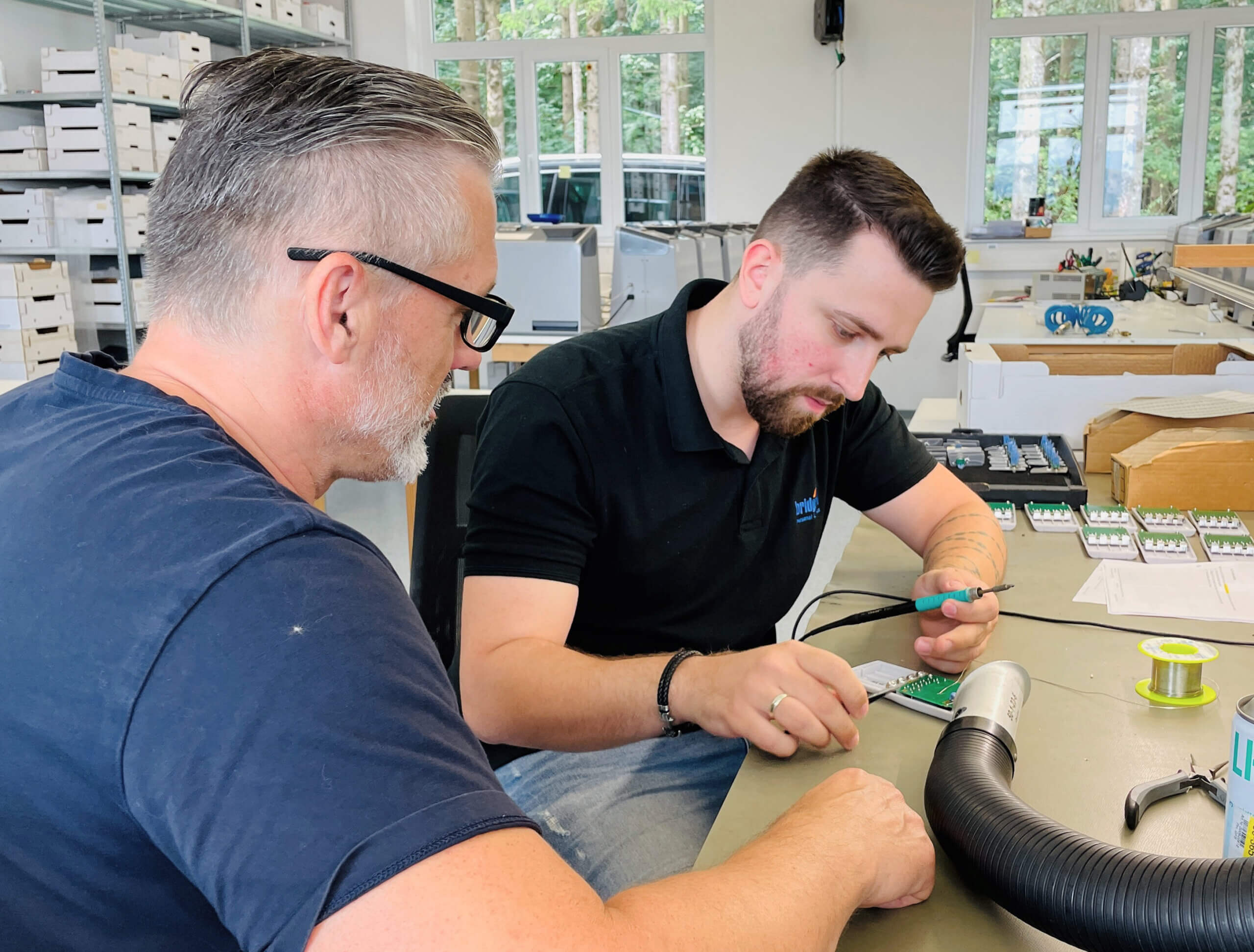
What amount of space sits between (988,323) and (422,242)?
3.39 meters

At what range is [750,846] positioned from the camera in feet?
2.43

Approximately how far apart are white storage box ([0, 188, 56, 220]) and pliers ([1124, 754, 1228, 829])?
549 cm

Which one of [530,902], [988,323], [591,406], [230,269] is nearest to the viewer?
Result: [530,902]

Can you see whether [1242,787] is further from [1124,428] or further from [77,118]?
[77,118]

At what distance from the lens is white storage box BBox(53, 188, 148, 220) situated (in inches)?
197

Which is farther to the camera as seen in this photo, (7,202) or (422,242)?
(7,202)

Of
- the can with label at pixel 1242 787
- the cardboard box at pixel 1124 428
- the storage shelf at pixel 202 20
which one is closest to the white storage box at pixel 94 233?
the storage shelf at pixel 202 20

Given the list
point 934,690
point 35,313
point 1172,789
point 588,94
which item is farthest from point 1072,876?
point 588,94

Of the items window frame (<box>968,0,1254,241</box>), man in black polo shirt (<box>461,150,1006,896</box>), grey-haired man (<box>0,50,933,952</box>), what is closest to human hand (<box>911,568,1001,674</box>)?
man in black polo shirt (<box>461,150,1006,896</box>)

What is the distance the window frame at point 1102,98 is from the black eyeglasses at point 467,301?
6220 mm

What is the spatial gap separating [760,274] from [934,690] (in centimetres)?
62

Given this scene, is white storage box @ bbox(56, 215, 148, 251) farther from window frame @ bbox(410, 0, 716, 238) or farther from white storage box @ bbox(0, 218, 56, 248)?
window frame @ bbox(410, 0, 716, 238)

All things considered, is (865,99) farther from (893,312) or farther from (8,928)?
(8,928)

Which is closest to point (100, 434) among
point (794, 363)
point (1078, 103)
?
point (794, 363)
